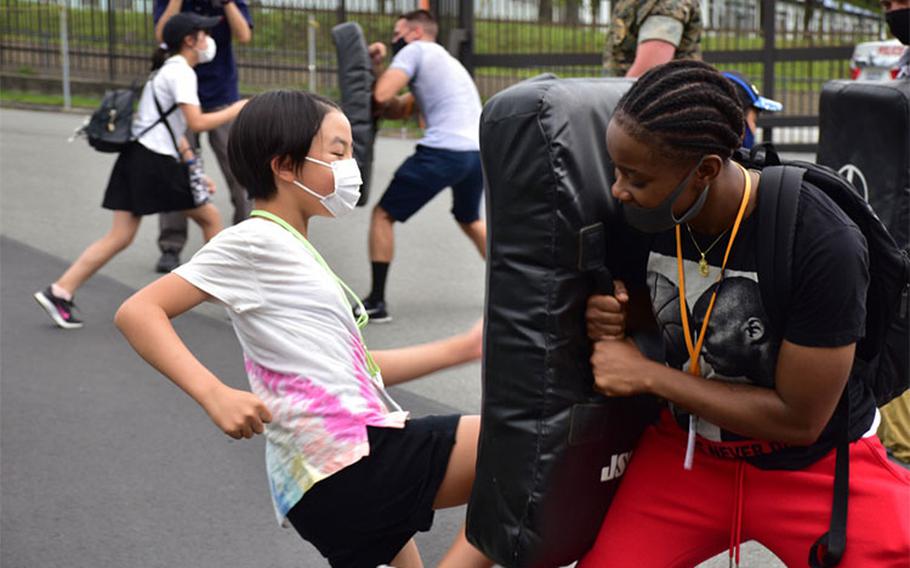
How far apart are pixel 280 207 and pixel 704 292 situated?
0.98 meters

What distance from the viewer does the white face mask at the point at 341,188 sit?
301 cm

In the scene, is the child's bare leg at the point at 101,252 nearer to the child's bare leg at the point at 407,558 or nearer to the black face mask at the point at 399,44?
the black face mask at the point at 399,44

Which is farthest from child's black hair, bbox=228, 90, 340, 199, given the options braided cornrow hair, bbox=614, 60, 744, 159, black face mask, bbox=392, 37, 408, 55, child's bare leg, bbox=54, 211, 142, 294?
black face mask, bbox=392, 37, 408, 55

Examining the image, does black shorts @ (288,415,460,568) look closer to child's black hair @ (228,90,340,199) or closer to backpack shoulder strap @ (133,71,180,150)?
child's black hair @ (228,90,340,199)

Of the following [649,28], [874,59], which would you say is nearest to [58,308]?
[649,28]

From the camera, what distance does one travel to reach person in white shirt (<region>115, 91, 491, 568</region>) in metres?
2.79

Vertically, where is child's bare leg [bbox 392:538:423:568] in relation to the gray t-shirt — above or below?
below

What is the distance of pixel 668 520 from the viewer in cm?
268

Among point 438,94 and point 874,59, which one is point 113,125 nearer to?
point 438,94

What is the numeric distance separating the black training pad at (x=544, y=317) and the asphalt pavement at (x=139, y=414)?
64.5 inches

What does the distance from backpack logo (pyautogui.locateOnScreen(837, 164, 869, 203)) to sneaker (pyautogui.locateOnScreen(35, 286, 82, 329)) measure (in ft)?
13.5

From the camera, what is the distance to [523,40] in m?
15.5

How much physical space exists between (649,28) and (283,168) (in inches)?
126

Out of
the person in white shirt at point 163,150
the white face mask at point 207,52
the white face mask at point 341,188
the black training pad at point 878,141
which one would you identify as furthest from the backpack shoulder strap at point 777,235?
the white face mask at point 207,52
